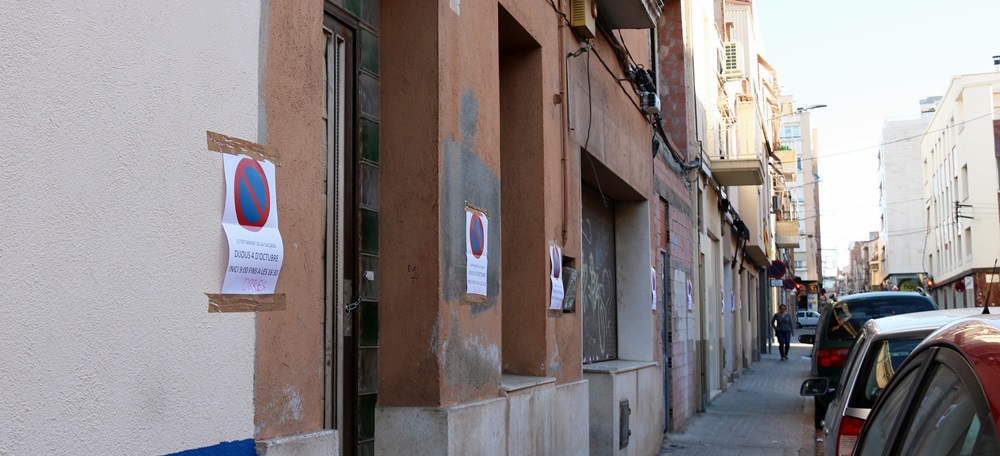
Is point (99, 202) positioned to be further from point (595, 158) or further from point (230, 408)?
point (595, 158)

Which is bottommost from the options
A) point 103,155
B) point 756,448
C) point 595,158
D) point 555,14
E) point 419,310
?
point 756,448

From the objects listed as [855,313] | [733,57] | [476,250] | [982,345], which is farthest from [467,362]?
[733,57]

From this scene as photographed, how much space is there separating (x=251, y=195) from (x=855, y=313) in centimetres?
1144

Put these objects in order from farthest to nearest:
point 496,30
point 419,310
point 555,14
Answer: point 555,14, point 496,30, point 419,310

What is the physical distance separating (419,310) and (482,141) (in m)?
1.31

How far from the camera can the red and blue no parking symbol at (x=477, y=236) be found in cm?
616

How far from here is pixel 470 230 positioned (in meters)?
6.14

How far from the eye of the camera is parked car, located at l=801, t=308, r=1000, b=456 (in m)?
5.10

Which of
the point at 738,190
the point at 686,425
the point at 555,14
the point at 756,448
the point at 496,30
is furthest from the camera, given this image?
the point at 738,190

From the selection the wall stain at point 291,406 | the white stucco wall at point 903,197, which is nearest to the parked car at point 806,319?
the white stucco wall at point 903,197

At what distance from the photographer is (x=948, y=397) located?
2.55 metres

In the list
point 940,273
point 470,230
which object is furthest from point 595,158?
point 940,273

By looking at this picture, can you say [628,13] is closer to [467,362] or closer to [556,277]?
[556,277]

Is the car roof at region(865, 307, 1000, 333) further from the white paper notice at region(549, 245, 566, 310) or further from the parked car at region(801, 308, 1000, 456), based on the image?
the white paper notice at region(549, 245, 566, 310)
